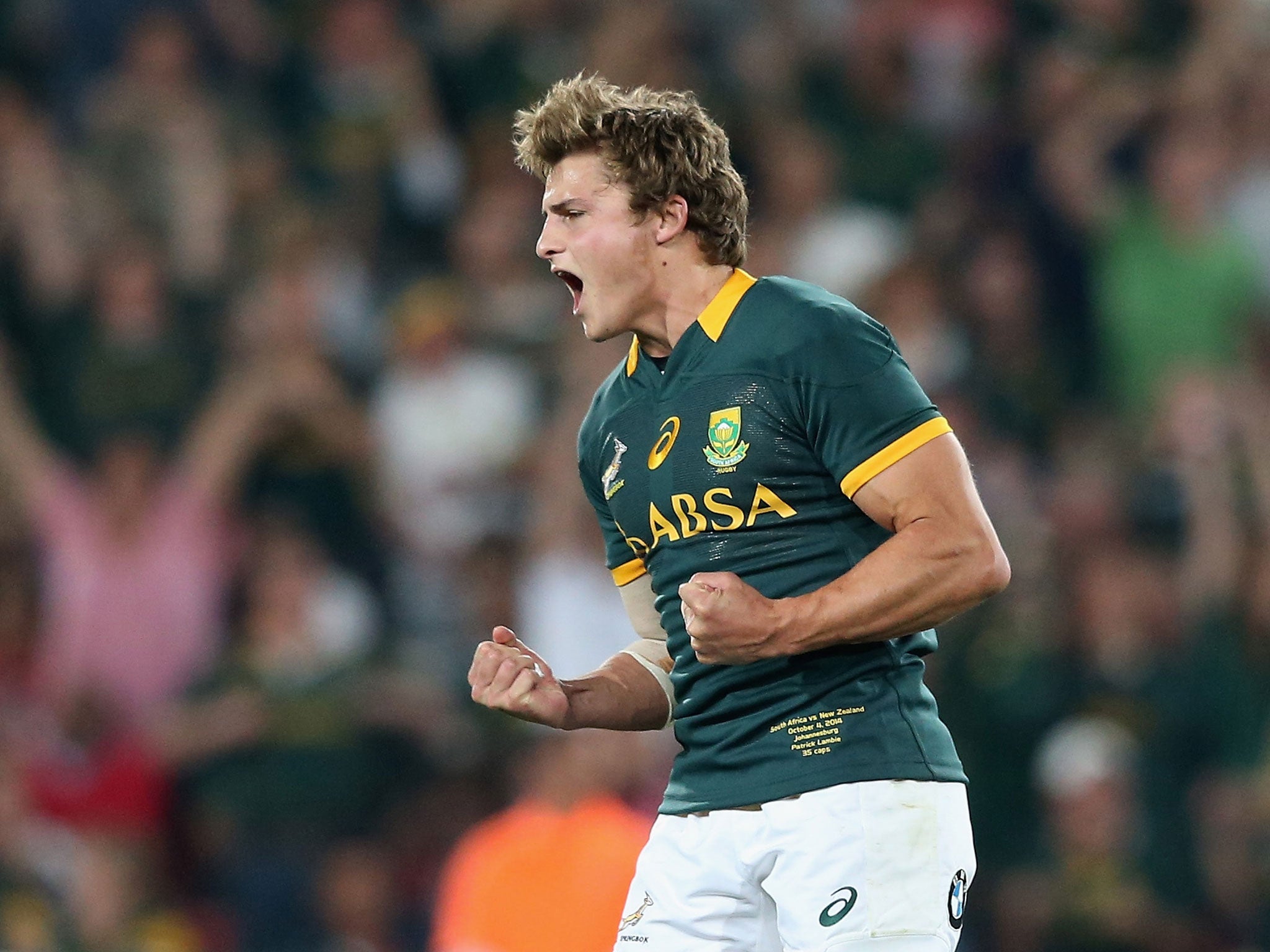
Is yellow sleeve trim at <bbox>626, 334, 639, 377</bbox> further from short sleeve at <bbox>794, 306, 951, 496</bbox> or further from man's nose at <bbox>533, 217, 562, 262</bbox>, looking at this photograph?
short sleeve at <bbox>794, 306, 951, 496</bbox>

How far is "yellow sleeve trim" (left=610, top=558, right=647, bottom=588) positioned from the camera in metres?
4.20

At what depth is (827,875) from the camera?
3561mm

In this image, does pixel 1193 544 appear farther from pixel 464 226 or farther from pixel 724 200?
pixel 724 200

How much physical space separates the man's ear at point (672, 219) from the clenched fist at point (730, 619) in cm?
84

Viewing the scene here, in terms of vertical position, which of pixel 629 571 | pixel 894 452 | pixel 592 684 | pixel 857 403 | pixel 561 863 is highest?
pixel 857 403

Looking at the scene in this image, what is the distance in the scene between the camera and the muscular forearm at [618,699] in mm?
3982

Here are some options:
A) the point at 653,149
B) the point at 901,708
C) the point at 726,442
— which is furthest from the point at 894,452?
the point at 653,149

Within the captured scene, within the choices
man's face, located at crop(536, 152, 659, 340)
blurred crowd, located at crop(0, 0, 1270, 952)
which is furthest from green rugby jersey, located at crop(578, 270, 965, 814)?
blurred crowd, located at crop(0, 0, 1270, 952)

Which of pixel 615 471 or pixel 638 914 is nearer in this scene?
pixel 638 914

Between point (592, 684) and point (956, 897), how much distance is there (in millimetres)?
903

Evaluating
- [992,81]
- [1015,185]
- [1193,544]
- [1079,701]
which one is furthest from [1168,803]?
[992,81]

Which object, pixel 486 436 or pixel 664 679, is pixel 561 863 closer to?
pixel 486 436

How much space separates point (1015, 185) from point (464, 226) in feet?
9.11

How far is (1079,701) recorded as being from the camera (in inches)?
317
